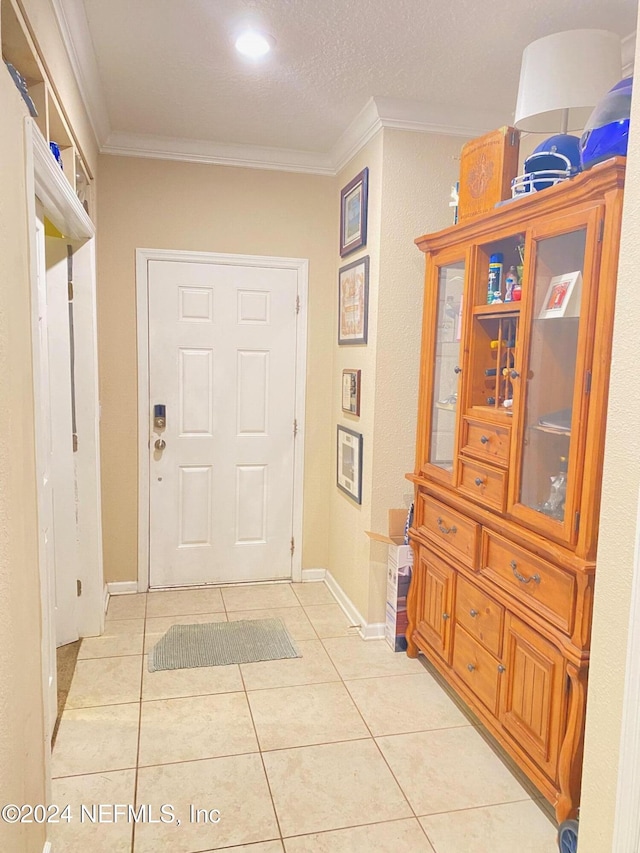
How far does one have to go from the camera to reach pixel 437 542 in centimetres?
272

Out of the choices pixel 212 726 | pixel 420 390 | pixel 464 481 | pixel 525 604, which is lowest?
pixel 212 726

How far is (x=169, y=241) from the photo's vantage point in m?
3.63

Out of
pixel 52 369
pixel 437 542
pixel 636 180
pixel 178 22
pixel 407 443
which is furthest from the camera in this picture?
pixel 407 443

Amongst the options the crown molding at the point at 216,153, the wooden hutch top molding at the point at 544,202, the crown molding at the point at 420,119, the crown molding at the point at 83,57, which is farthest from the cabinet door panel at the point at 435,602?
the crown molding at the point at 83,57

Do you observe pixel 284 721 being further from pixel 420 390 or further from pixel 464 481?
pixel 420 390

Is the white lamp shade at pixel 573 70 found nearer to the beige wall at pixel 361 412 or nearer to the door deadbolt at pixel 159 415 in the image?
the beige wall at pixel 361 412

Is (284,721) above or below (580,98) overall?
below

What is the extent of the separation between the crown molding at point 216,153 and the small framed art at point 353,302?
2.17ft

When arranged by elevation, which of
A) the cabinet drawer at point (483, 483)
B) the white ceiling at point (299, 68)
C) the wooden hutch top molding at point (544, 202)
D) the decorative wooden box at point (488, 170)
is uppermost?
the white ceiling at point (299, 68)

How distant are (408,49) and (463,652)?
239 cm

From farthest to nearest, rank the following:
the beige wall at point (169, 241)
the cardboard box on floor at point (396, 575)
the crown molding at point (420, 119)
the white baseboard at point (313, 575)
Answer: the white baseboard at point (313, 575), the beige wall at point (169, 241), the cardboard box on floor at point (396, 575), the crown molding at point (420, 119)

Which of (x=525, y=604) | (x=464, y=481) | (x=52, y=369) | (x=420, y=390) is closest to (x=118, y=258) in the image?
(x=52, y=369)

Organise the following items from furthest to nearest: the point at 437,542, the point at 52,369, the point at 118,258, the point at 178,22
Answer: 1. the point at 118,258
2. the point at 52,369
3. the point at 437,542
4. the point at 178,22

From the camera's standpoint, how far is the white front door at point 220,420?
3.72m
